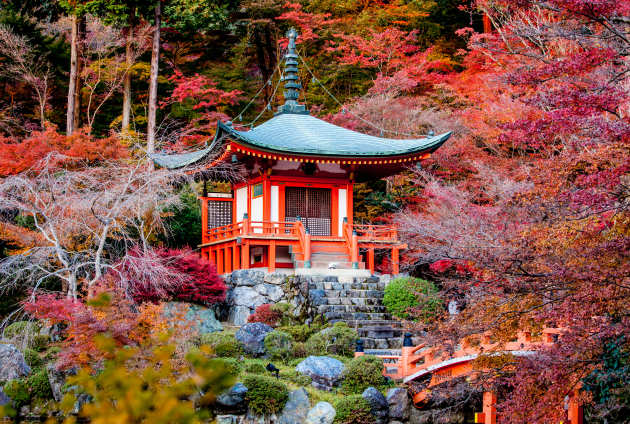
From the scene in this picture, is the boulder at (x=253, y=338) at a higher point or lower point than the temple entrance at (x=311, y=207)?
lower

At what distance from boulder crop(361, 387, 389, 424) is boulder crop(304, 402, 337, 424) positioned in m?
0.62

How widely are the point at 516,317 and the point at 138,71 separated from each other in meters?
19.3

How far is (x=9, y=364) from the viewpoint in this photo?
11477 mm

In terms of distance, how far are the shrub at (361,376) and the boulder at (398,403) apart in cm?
30

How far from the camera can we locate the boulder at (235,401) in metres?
10.7

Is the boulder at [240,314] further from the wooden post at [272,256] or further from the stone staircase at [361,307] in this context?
the stone staircase at [361,307]

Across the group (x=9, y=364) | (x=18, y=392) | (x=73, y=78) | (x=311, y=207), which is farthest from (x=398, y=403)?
(x=73, y=78)

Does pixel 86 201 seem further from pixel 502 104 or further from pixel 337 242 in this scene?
pixel 502 104

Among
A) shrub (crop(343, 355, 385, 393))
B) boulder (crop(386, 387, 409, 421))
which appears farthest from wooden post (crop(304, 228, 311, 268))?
boulder (crop(386, 387, 409, 421))

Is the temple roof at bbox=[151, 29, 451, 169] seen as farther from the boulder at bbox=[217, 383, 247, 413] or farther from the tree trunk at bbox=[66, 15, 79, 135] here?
the boulder at bbox=[217, 383, 247, 413]

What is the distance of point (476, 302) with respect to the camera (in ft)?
29.7

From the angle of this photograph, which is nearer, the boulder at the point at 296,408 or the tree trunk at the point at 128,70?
the boulder at the point at 296,408

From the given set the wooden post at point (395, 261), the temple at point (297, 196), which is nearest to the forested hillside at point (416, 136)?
the wooden post at point (395, 261)

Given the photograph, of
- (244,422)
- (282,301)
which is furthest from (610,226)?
(282,301)
